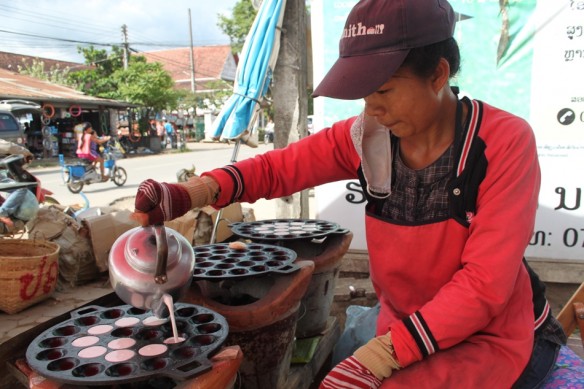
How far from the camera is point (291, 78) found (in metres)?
3.45

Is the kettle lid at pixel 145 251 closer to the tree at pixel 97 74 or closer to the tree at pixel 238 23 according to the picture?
the tree at pixel 97 74

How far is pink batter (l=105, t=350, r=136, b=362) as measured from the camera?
110cm

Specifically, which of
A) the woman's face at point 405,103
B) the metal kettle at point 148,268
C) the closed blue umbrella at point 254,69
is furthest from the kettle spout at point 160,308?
the closed blue umbrella at point 254,69

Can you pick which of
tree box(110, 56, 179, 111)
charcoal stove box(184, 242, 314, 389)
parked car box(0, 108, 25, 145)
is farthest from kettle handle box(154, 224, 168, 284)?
tree box(110, 56, 179, 111)

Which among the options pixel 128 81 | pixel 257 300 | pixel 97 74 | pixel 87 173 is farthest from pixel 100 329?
pixel 97 74

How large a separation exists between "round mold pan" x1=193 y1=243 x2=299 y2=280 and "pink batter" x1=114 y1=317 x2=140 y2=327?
11.9 inches

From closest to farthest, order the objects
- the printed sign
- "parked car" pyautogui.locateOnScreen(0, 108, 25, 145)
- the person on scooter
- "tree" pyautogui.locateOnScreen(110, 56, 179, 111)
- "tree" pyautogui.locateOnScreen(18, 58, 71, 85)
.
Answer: the printed sign → "parked car" pyautogui.locateOnScreen(0, 108, 25, 145) → the person on scooter → "tree" pyautogui.locateOnScreen(110, 56, 179, 111) → "tree" pyautogui.locateOnScreen(18, 58, 71, 85)

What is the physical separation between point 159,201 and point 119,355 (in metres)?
0.39

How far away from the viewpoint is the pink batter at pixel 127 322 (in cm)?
131

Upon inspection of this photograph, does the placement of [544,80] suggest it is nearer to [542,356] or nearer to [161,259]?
[542,356]

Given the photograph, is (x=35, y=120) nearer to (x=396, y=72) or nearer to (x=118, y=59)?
(x=118, y=59)

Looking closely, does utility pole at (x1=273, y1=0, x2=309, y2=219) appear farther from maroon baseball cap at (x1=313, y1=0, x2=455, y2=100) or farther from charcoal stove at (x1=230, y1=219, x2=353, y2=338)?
maroon baseball cap at (x1=313, y1=0, x2=455, y2=100)

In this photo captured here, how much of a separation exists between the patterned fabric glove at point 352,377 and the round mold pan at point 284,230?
955 millimetres

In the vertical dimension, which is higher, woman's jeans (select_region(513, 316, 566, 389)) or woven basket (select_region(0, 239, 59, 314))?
woman's jeans (select_region(513, 316, 566, 389))
